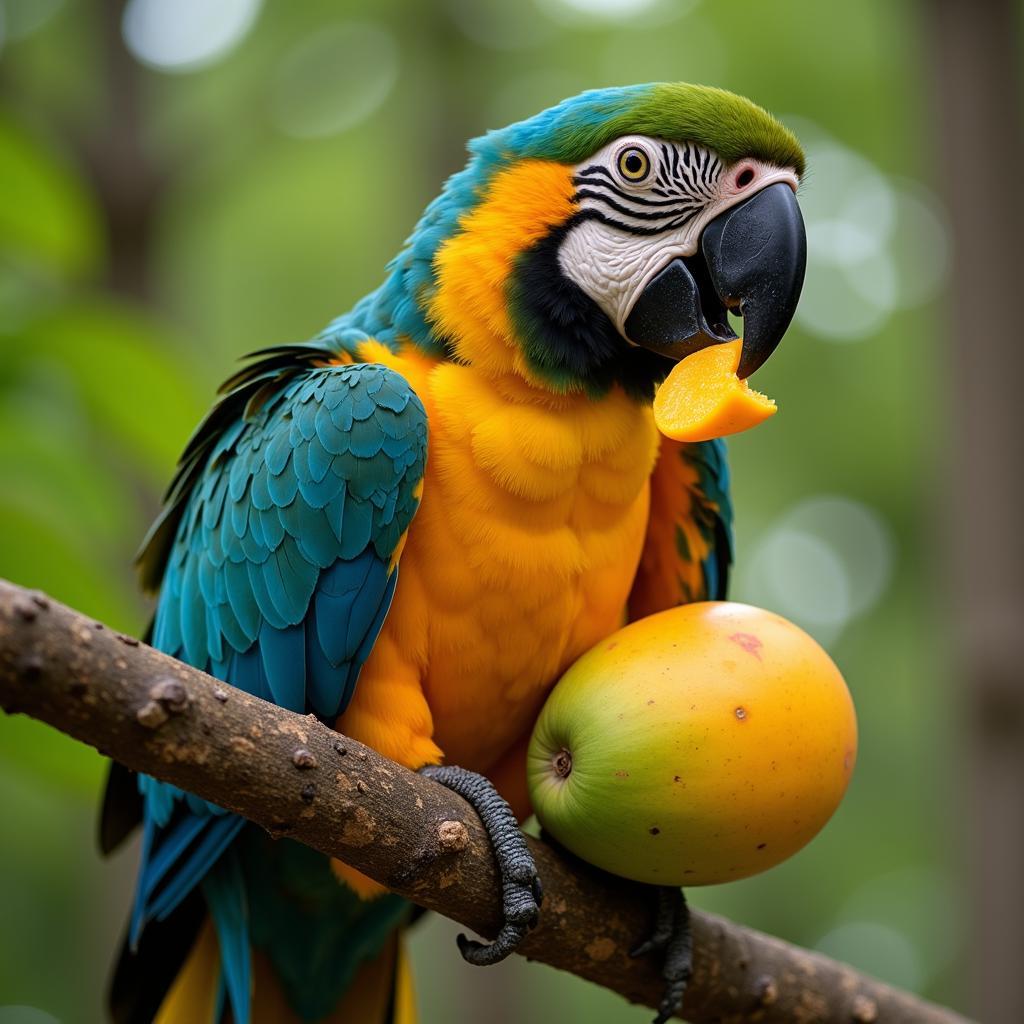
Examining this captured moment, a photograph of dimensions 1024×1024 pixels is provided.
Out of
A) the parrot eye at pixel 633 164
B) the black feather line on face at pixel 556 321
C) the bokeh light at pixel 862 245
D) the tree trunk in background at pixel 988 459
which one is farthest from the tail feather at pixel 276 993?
the bokeh light at pixel 862 245

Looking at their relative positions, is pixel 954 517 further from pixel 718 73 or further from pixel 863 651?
pixel 863 651

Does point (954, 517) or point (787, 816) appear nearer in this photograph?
point (787, 816)

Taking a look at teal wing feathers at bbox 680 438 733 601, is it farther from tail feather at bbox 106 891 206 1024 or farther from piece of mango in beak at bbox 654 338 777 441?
tail feather at bbox 106 891 206 1024

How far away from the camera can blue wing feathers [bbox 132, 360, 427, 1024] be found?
7.93 feet

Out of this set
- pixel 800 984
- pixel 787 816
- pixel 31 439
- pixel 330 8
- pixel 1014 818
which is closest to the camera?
pixel 787 816

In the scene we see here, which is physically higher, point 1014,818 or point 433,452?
point 433,452

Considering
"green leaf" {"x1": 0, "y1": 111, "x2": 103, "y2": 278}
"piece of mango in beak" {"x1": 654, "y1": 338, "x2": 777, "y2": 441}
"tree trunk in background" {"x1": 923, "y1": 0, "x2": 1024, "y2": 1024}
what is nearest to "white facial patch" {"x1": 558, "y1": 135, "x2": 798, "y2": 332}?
"piece of mango in beak" {"x1": 654, "y1": 338, "x2": 777, "y2": 441}

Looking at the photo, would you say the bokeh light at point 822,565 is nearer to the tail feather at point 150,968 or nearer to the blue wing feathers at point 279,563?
the tail feather at point 150,968

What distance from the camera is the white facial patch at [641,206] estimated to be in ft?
8.12

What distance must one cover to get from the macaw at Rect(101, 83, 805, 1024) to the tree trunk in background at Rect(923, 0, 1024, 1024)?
2767mm

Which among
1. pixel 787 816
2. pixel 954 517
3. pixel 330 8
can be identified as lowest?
pixel 787 816

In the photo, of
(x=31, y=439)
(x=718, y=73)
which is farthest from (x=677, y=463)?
(x=718, y=73)

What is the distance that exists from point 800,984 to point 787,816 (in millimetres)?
883

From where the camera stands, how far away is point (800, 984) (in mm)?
2867
